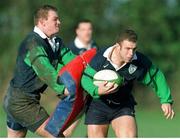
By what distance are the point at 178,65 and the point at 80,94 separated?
17.5m

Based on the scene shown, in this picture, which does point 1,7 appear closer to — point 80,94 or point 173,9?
point 173,9

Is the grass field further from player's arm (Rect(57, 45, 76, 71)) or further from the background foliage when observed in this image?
player's arm (Rect(57, 45, 76, 71))

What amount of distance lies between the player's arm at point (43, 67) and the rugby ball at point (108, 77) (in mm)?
577

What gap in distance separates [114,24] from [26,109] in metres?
A: 18.2

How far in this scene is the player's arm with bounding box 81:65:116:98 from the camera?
341 inches

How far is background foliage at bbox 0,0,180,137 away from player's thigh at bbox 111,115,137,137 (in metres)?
16.3

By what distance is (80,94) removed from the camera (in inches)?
352

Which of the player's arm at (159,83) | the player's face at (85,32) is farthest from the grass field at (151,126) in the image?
the player's arm at (159,83)

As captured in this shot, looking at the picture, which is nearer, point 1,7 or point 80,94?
point 80,94

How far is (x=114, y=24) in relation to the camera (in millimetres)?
27047

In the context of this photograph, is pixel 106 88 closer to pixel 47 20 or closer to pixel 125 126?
pixel 125 126

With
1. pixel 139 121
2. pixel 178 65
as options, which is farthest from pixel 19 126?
pixel 178 65

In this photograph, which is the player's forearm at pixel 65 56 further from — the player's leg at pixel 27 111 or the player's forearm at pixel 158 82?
the player's forearm at pixel 158 82

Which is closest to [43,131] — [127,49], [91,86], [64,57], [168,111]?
[91,86]
